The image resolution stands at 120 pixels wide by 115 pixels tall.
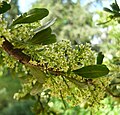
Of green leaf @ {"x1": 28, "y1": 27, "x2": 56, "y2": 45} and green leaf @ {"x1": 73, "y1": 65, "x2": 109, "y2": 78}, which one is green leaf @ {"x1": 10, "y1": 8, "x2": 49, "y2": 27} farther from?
green leaf @ {"x1": 73, "y1": 65, "x2": 109, "y2": 78}

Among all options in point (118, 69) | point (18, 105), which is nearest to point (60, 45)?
point (118, 69)

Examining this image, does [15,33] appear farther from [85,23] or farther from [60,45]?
[85,23]

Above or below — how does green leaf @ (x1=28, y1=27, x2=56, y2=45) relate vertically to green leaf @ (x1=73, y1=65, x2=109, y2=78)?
above

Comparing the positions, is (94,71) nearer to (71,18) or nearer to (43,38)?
(43,38)

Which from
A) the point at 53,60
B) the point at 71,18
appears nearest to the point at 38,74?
the point at 53,60

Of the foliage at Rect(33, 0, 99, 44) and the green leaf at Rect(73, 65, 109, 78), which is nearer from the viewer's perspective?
the green leaf at Rect(73, 65, 109, 78)

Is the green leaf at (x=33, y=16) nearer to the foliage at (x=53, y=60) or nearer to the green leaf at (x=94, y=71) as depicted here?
the foliage at (x=53, y=60)

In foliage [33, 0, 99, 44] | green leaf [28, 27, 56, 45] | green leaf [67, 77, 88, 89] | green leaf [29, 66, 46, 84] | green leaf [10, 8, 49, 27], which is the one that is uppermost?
green leaf [10, 8, 49, 27]

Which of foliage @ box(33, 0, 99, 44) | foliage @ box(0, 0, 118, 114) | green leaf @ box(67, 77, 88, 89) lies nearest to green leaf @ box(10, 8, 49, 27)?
foliage @ box(0, 0, 118, 114)
